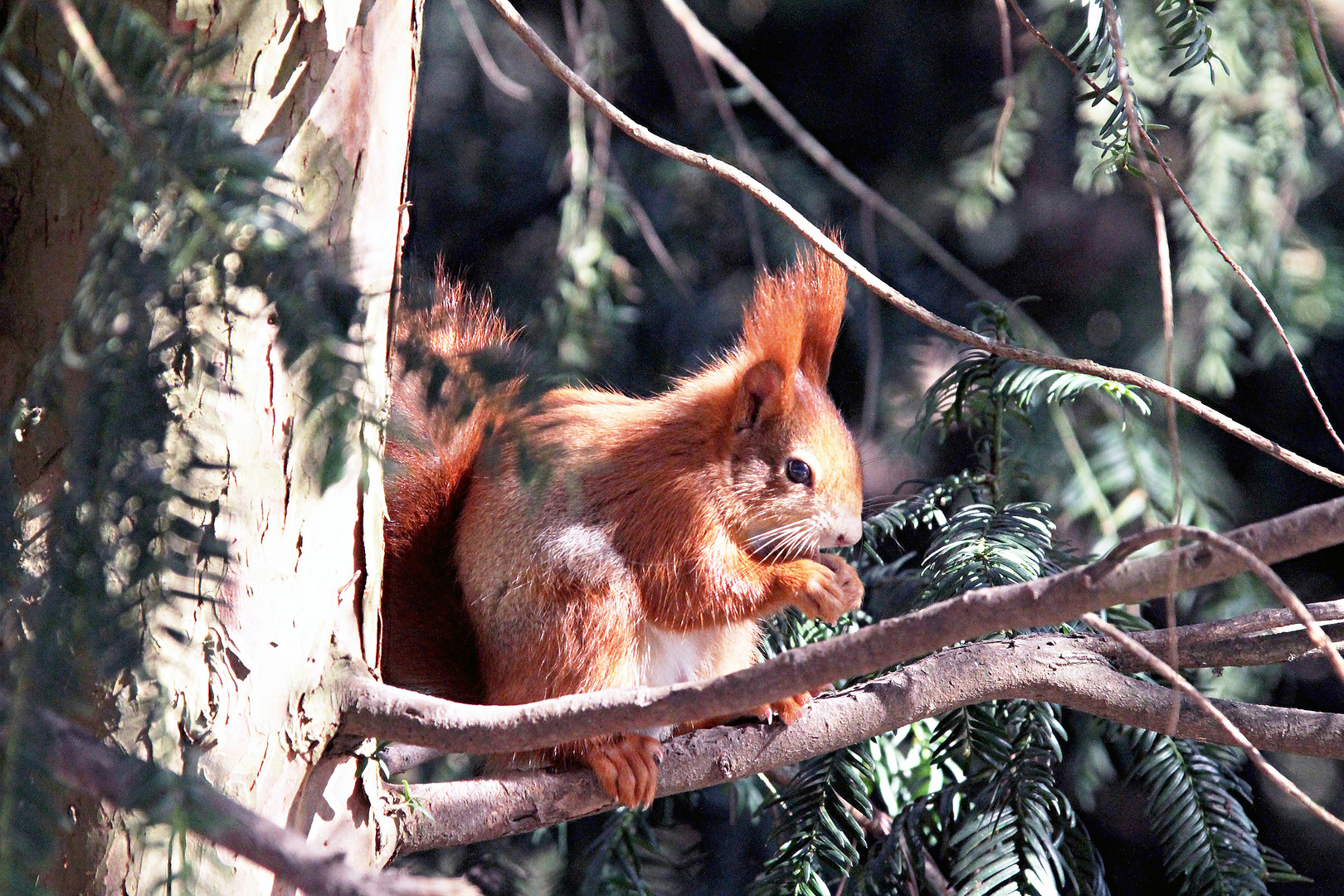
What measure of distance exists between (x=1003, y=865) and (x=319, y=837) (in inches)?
18.8

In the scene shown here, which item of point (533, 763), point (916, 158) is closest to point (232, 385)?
point (533, 763)

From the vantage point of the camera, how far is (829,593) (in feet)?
3.17

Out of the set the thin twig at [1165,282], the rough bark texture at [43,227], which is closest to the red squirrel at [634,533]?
the rough bark texture at [43,227]

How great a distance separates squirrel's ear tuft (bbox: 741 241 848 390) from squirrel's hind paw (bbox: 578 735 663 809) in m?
0.40

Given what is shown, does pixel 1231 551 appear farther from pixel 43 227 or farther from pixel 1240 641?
pixel 43 227

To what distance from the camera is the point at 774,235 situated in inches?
57.3

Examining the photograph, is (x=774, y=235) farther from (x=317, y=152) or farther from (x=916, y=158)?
(x=317, y=152)

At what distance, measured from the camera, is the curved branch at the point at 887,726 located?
0.71 metres

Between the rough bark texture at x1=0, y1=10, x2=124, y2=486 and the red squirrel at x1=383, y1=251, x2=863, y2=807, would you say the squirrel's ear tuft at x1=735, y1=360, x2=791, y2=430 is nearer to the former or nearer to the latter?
the red squirrel at x1=383, y1=251, x2=863, y2=807

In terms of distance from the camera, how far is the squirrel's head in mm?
1054

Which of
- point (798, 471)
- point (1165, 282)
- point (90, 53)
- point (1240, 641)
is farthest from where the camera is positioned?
point (798, 471)

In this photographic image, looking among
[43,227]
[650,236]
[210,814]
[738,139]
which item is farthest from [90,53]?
[650,236]

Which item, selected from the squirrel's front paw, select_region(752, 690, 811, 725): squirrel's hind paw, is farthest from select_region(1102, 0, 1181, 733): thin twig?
the squirrel's front paw

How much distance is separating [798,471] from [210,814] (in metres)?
0.77
